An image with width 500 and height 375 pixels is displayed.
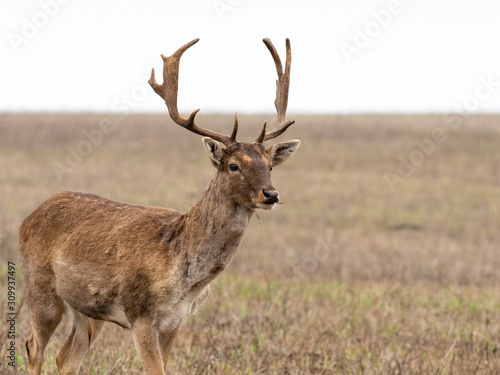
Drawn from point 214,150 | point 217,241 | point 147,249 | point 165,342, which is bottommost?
point 165,342

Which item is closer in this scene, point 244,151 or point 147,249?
point 244,151

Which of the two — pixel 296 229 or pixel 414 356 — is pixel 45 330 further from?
pixel 296 229

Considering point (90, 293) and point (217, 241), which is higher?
point (217, 241)

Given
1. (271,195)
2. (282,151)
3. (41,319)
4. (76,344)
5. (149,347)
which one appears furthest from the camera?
(76,344)

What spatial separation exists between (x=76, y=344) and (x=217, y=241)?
1673 millimetres

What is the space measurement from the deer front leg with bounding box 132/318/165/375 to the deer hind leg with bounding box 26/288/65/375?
1.03m

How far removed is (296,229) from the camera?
19766 mm

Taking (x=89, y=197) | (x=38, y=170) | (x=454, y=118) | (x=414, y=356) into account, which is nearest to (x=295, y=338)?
(x=414, y=356)

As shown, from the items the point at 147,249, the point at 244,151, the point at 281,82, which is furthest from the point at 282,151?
the point at 147,249

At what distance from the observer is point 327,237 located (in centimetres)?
1830

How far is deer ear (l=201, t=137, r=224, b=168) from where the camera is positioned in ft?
16.8

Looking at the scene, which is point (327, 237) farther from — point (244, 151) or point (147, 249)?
point (244, 151)

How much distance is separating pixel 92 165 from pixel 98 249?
25012 mm

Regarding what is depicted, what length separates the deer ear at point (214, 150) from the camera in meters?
5.12
